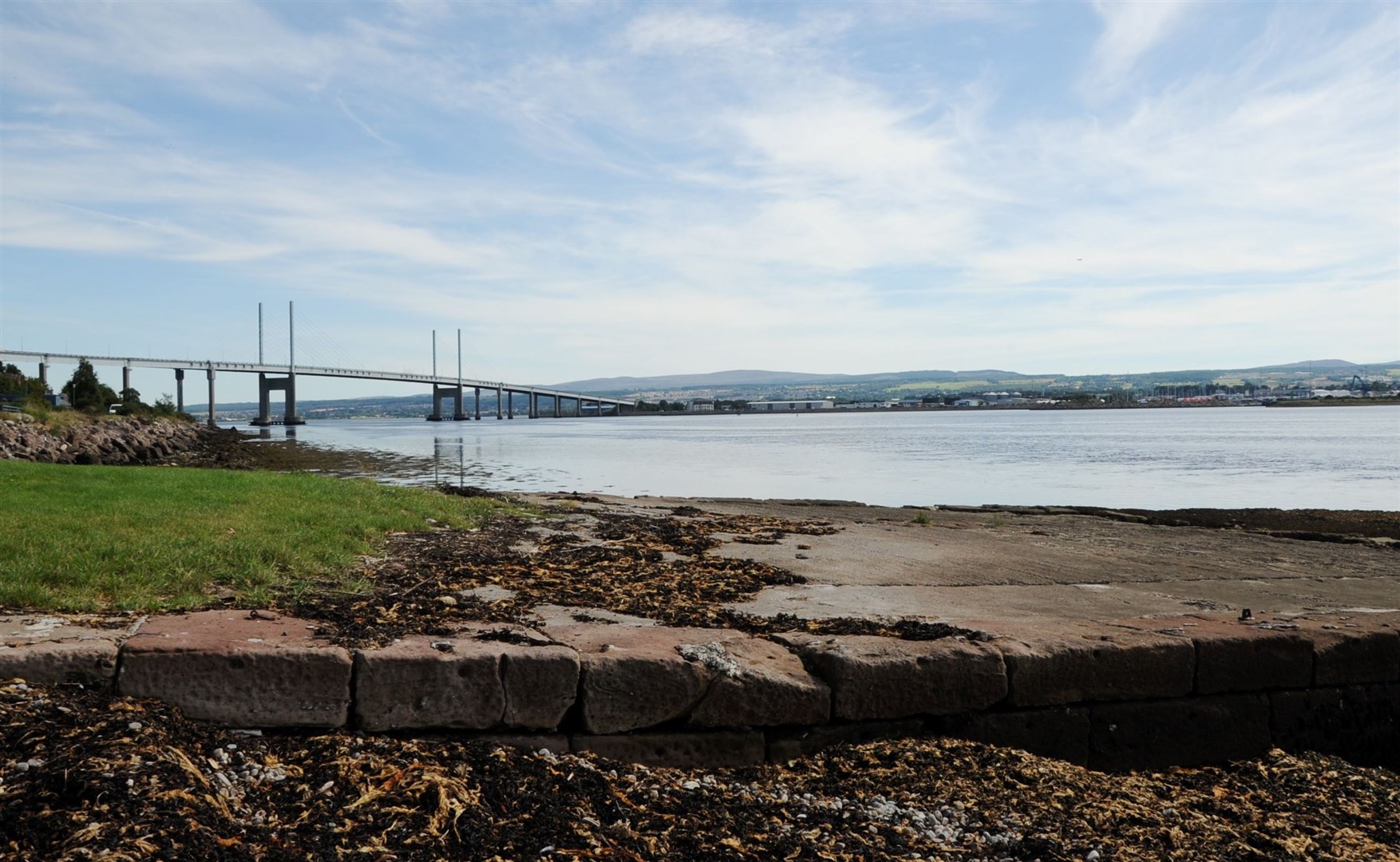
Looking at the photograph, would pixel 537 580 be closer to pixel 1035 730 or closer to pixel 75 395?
pixel 1035 730

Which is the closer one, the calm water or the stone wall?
the stone wall

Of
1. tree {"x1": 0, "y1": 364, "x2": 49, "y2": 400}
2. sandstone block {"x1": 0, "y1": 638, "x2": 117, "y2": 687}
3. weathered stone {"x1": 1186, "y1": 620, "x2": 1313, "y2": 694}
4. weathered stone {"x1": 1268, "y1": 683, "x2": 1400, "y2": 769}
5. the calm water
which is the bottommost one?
the calm water

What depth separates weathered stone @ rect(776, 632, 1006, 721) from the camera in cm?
469

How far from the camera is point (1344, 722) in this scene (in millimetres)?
5621

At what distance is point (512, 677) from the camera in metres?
4.24

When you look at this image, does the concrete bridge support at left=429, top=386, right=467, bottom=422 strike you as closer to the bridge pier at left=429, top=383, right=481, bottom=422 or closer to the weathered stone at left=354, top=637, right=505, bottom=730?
the bridge pier at left=429, top=383, right=481, bottom=422

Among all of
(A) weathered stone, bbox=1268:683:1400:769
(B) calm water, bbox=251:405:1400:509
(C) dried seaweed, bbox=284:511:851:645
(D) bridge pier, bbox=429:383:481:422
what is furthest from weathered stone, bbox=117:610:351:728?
(D) bridge pier, bbox=429:383:481:422

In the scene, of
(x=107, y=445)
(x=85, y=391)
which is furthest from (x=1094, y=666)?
(x=85, y=391)

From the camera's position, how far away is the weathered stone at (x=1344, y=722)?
18.1 ft

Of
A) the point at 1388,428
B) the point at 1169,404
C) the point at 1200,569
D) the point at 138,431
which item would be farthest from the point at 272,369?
the point at 1169,404

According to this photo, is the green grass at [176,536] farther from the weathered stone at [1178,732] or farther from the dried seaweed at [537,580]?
the weathered stone at [1178,732]

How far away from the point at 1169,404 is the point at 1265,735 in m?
186

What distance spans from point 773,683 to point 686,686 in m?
0.41

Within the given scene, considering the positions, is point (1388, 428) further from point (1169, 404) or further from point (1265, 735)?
point (1169, 404)
